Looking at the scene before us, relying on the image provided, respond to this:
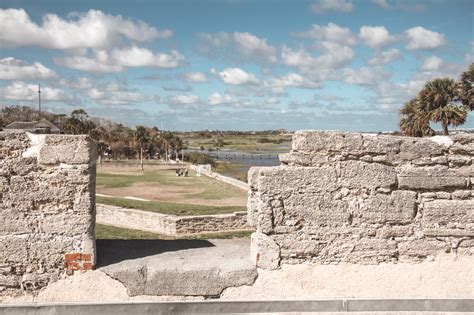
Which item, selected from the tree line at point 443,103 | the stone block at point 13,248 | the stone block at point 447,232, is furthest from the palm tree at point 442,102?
the stone block at point 13,248

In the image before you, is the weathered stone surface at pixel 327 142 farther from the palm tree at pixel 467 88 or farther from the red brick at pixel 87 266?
the palm tree at pixel 467 88

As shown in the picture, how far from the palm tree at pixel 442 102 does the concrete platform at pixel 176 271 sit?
1861cm

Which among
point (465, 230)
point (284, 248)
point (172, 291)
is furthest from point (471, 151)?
point (172, 291)

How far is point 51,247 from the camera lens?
4477 millimetres

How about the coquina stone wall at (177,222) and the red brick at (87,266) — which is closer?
the red brick at (87,266)

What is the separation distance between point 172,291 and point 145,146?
7012 cm

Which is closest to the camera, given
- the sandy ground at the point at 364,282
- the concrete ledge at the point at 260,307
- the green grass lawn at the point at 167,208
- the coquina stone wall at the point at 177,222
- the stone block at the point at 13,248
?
the concrete ledge at the point at 260,307

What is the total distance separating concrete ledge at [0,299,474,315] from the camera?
4.28 metres

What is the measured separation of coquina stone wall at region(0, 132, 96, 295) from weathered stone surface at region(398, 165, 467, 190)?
123 inches

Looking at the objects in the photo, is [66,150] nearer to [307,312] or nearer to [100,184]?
[307,312]

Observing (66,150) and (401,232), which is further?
(401,232)

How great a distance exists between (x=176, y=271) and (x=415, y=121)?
21.0 m

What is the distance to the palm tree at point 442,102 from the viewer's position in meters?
21.2

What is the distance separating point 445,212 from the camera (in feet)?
15.7
